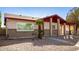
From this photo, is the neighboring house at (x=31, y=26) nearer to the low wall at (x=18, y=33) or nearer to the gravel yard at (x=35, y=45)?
the low wall at (x=18, y=33)

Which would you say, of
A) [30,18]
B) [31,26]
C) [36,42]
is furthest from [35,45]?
[30,18]

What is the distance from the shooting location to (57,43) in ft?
30.7

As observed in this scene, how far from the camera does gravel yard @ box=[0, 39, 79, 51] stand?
9.26 m

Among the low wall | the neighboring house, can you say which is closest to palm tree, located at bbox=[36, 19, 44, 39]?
the neighboring house

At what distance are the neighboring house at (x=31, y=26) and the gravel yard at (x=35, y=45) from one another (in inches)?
8.0

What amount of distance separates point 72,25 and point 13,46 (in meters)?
1.79

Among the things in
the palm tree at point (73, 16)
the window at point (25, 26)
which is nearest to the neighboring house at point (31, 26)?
the window at point (25, 26)

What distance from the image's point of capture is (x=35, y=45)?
9320 millimetres

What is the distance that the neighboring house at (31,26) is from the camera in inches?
364

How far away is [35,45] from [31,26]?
556mm

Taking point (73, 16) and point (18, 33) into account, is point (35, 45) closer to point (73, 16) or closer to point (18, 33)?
point (18, 33)
